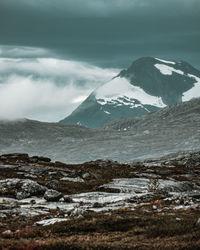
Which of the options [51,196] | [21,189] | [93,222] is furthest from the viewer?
[21,189]

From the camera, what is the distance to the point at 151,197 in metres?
45.6

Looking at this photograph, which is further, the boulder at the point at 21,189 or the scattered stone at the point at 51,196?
the boulder at the point at 21,189

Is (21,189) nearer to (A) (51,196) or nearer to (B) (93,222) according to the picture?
(A) (51,196)

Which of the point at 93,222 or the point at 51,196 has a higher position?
the point at 93,222

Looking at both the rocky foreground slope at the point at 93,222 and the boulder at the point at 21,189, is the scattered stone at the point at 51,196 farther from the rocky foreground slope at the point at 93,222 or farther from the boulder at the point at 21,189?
the boulder at the point at 21,189

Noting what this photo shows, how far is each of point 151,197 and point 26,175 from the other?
34344mm

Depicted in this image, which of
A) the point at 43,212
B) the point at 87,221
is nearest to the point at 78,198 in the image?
the point at 43,212

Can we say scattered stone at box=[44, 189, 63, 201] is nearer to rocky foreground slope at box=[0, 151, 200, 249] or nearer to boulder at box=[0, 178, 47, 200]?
rocky foreground slope at box=[0, 151, 200, 249]

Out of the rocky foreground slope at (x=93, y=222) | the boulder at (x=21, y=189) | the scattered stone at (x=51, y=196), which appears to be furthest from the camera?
the boulder at (x=21, y=189)

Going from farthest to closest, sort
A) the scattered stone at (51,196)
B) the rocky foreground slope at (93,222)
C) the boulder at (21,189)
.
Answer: the boulder at (21,189)
the scattered stone at (51,196)
the rocky foreground slope at (93,222)

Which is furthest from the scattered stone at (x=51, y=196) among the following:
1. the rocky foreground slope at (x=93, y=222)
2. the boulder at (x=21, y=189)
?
the boulder at (x=21, y=189)

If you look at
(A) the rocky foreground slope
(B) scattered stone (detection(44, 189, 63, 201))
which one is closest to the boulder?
(A) the rocky foreground slope

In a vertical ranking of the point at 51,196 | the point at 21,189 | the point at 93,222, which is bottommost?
the point at 51,196

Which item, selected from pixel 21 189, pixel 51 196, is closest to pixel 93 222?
pixel 51 196
